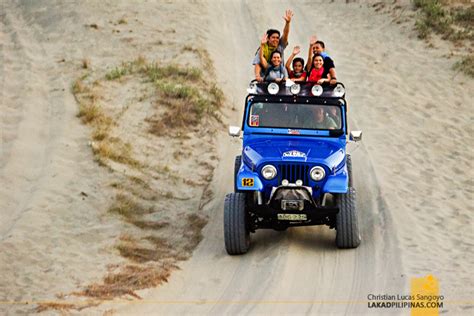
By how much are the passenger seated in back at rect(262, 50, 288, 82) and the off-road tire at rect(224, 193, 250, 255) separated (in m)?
2.72

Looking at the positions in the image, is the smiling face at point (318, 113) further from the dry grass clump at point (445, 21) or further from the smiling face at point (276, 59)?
the dry grass clump at point (445, 21)

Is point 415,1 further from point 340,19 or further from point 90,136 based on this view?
point 90,136

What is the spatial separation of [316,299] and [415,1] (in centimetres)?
1629

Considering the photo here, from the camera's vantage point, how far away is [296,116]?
14133mm

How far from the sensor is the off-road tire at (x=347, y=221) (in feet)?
42.6

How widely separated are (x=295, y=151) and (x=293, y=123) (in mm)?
922

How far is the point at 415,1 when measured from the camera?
2638cm

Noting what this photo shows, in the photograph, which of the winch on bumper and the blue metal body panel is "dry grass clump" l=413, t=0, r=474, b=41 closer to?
the blue metal body panel

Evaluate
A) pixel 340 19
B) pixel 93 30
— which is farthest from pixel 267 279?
pixel 340 19

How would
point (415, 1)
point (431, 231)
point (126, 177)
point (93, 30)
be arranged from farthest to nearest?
1. point (415, 1)
2. point (93, 30)
3. point (126, 177)
4. point (431, 231)

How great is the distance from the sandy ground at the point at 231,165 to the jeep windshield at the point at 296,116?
159 centimetres

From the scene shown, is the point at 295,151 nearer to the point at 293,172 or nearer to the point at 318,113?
the point at 293,172

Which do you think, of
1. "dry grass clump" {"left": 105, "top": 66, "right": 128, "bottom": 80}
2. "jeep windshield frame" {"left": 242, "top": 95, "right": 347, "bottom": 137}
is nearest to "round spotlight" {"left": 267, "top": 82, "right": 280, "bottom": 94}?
"jeep windshield frame" {"left": 242, "top": 95, "right": 347, "bottom": 137}

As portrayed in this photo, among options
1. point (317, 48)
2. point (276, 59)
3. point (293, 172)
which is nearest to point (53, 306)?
point (293, 172)
